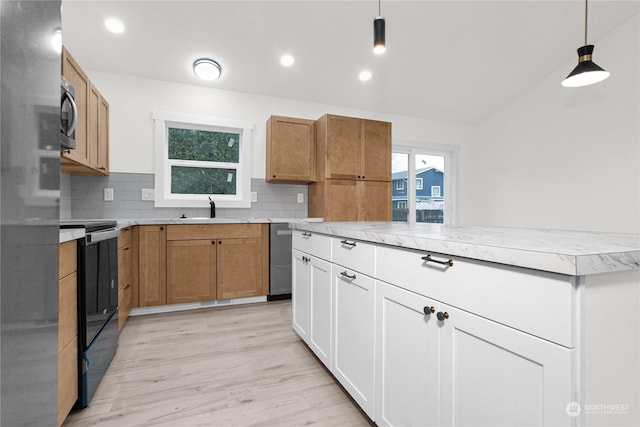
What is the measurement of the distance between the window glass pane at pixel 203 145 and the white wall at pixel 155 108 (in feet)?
0.73

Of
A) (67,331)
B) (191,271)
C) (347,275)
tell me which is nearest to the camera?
(67,331)

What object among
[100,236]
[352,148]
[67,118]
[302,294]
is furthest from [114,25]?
[302,294]

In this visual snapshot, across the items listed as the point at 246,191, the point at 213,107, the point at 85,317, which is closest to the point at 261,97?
the point at 213,107

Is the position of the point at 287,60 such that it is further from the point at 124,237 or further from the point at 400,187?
the point at 400,187

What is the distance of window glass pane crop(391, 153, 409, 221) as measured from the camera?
4918mm

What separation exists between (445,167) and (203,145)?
3.87m

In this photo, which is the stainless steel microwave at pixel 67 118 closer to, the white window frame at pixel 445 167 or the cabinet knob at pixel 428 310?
the cabinet knob at pixel 428 310

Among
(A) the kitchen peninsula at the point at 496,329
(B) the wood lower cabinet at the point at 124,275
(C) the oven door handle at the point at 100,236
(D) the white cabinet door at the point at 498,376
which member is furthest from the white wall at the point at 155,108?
(D) the white cabinet door at the point at 498,376

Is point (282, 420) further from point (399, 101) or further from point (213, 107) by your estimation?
point (399, 101)

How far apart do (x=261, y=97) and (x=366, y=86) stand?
1380 mm

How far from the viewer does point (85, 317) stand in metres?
1.51

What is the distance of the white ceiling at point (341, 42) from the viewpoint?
286 cm

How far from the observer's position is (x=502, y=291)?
0.77 m

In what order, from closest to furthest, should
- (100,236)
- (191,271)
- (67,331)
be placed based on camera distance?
(67,331) < (100,236) < (191,271)
